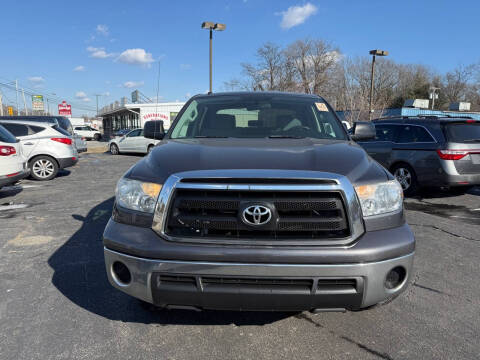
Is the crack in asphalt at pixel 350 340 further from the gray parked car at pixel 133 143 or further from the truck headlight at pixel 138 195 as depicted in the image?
the gray parked car at pixel 133 143

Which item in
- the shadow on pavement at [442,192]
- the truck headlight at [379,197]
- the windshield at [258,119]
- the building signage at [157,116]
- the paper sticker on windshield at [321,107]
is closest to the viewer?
the truck headlight at [379,197]

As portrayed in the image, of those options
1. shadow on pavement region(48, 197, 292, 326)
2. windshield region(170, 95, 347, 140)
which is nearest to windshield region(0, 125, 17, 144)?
shadow on pavement region(48, 197, 292, 326)

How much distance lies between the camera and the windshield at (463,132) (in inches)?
268

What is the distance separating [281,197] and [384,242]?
2.16 feet

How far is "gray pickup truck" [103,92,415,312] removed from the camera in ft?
6.38

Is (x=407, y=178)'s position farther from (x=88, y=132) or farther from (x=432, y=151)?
(x=88, y=132)

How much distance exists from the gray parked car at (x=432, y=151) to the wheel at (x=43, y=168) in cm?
870

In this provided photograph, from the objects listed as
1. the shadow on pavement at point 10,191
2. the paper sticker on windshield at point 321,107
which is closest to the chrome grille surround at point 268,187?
the paper sticker on windshield at point 321,107

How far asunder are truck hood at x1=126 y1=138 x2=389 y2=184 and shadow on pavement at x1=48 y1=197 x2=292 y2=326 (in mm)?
1126

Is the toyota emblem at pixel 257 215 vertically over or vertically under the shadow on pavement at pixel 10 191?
over

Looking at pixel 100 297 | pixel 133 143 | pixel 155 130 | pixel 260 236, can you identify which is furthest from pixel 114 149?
pixel 260 236

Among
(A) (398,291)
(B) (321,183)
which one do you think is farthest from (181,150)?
(A) (398,291)

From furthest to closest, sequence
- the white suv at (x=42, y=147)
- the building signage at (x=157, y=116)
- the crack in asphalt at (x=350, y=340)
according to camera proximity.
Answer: the building signage at (x=157, y=116), the white suv at (x=42, y=147), the crack in asphalt at (x=350, y=340)

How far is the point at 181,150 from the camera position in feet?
8.46
